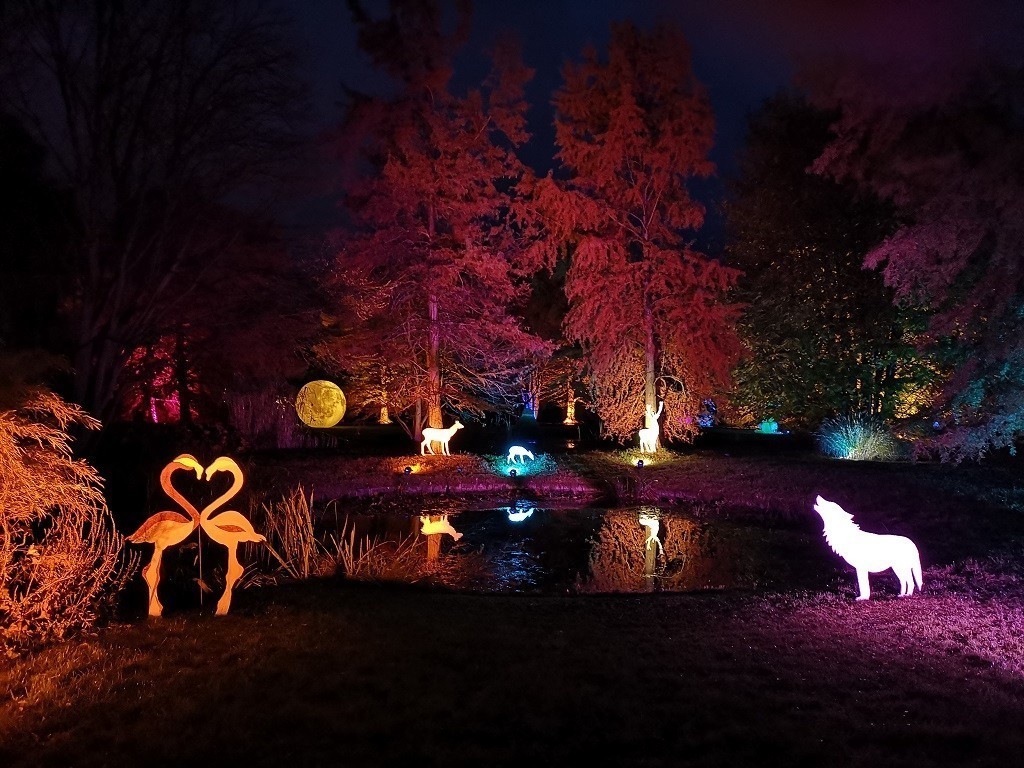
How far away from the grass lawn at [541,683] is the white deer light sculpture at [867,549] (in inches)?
12.7

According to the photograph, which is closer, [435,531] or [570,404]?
[435,531]

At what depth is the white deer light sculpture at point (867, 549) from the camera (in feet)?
24.1

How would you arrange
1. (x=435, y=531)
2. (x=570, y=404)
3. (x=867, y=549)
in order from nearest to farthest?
(x=867, y=549) → (x=435, y=531) → (x=570, y=404)

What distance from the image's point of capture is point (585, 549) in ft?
36.2

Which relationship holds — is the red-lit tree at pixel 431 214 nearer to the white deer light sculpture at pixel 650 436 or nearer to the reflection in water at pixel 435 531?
the white deer light sculpture at pixel 650 436

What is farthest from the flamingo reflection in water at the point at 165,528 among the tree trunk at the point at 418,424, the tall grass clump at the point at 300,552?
the tree trunk at the point at 418,424

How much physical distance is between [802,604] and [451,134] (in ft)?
47.9

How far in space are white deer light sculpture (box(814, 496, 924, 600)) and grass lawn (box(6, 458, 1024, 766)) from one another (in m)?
0.32

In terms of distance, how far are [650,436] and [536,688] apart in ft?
49.4

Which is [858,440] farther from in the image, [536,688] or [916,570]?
[536,688]

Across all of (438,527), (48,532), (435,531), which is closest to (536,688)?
(48,532)

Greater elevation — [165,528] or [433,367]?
[433,367]

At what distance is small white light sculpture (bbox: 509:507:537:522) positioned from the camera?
13406 millimetres

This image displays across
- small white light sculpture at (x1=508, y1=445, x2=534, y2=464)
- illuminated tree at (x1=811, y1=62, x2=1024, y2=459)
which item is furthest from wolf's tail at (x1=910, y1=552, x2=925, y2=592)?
small white light sculpture at (x1=508, y1=445, x2=534, y2=464)
